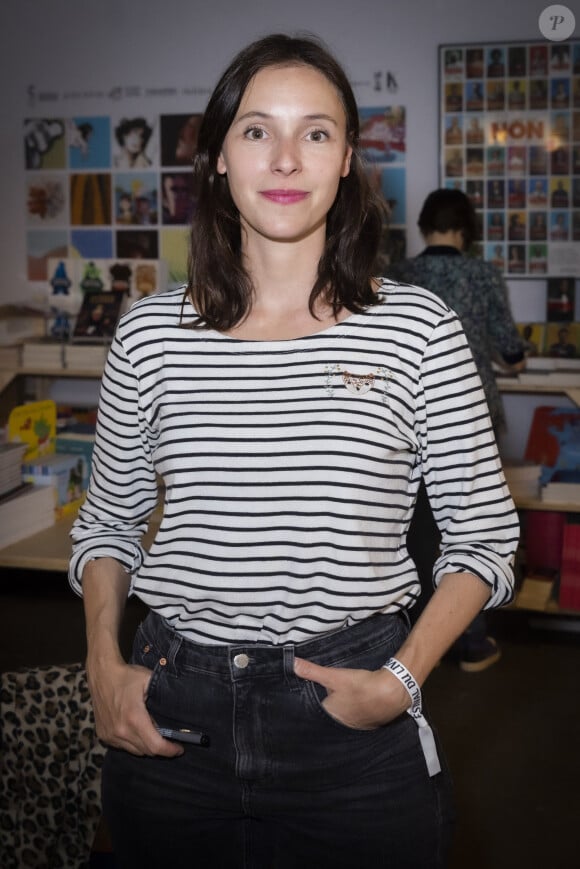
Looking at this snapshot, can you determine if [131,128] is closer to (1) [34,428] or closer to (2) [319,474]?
(1) [34,428]

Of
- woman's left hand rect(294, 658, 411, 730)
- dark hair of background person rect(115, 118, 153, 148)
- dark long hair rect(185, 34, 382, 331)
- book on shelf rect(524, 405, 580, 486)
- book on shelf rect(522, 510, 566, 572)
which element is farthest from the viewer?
dark hair of background person rect(115, 118, 153, 148)

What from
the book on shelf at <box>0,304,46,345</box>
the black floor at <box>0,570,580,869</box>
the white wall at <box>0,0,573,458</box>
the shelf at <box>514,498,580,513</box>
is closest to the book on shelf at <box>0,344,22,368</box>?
the book on shelf at <box>0,304,46,345</box>

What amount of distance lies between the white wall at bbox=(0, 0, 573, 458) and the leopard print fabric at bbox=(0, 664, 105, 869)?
326 cm

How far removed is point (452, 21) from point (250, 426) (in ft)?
12.7

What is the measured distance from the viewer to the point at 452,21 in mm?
4488

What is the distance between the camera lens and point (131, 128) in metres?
4.93

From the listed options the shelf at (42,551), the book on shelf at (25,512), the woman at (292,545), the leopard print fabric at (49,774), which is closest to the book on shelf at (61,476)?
the book on shelf at (25,512)

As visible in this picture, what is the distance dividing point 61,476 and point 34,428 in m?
0.22

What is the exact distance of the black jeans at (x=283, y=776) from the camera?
1.10 meters

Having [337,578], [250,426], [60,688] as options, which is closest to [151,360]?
[250,426]

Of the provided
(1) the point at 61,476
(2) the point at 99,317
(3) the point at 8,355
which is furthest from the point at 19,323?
(1) the point at 61,476

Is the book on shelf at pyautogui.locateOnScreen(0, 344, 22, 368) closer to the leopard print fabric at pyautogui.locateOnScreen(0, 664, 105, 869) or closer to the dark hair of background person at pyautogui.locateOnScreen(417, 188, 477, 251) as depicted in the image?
the dark hair of background person at pyautogui.locateOnScreen(417, 188, 477, 251)

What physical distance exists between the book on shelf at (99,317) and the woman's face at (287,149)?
11.2ft

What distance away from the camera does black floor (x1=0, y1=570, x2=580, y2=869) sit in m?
2.57
